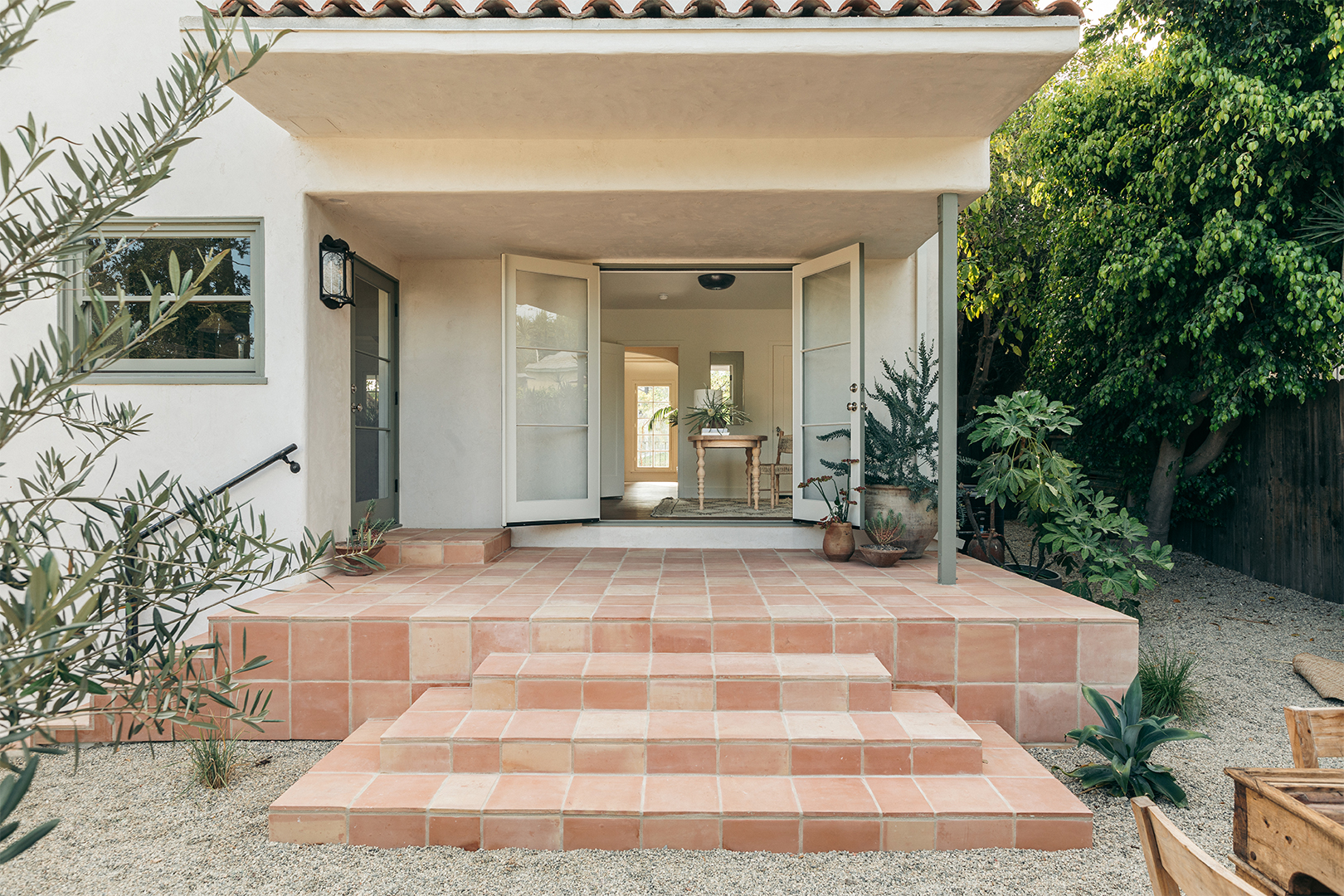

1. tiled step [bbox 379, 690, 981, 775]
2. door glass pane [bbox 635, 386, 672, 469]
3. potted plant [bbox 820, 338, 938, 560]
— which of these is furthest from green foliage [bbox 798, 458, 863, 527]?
door glass pane [bbox 635, 386, 672, 469]

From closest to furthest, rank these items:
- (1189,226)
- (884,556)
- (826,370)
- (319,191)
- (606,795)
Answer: (606,795)
(319,191)
(884,556)
(826,370)
(1189,226)

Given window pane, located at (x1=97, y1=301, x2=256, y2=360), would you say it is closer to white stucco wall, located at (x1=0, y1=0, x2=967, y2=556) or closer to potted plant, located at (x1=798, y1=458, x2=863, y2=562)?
white stucco wall, located at (x1=0, y1=0, x2=967, y2=556)

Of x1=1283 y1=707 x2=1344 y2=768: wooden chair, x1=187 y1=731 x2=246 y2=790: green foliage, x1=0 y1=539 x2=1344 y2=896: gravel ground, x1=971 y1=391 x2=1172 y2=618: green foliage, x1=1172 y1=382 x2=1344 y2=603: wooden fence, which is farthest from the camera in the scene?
x1=1172 y1=382 x2=1344 y2=603: wooden fence

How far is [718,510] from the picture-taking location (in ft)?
23.2

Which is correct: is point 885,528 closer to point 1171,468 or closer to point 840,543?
point 840,543

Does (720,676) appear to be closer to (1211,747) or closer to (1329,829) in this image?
(1329,829)

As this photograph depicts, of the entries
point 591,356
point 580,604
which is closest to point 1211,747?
point 580,604

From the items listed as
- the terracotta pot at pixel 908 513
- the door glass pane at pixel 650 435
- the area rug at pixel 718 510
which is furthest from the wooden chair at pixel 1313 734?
the door glass pane at pixel 650 435

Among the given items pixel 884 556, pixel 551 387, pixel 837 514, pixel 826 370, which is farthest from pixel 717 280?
pixel 884 556

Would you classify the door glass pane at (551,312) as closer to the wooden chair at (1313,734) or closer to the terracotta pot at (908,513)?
the terracotta pot at (908,513)

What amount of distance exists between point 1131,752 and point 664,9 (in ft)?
10.7

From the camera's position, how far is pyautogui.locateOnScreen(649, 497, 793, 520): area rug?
6277 millimetres

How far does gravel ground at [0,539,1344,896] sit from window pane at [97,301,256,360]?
190cm

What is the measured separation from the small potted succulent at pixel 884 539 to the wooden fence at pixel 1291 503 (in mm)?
3320
